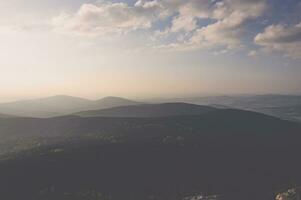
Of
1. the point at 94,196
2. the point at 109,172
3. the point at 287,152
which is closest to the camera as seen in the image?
the point at 94,196

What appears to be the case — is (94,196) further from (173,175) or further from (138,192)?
(173,175)

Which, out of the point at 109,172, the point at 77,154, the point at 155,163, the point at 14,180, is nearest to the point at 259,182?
the point at 155,163

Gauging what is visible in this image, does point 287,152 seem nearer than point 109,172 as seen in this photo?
No

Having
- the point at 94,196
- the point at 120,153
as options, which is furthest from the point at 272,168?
the point at 94,196

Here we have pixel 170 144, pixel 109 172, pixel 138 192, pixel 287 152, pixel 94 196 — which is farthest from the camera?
pixel 287 152

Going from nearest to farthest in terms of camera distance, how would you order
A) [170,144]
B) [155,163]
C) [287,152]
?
[155,163] < [170,144] < [287,152]

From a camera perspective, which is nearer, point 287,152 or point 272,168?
point 272,168

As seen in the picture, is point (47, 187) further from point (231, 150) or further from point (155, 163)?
point (231, 150)

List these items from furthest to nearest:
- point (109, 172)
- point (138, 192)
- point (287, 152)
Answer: point (287, 152), point (109, 172), point (138, 192)

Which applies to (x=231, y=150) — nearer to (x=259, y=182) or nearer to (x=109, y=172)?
(x=259, y=182)
